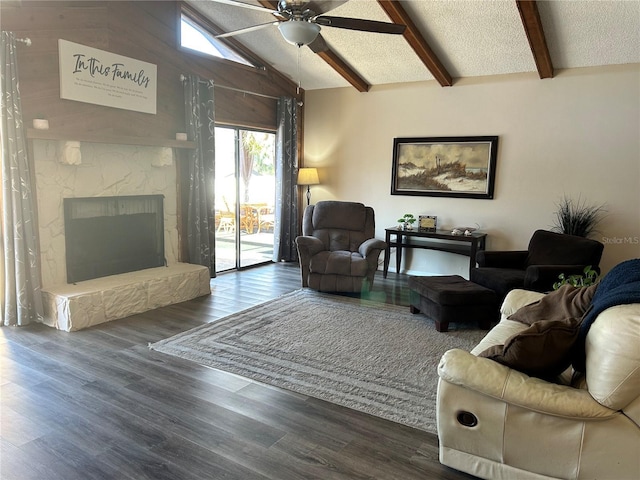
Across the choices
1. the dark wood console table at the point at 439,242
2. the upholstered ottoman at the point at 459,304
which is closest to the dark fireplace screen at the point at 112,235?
the dark wood console table at the point at 439,242

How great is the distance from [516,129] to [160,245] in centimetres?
444

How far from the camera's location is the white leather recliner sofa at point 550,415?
68.7 inches

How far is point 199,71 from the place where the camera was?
541 centimetres

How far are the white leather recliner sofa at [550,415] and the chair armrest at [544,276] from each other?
217 centimetres

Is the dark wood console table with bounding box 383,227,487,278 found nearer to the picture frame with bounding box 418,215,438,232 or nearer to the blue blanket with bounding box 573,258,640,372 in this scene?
the picture frame with bounding box 418,215,438,232

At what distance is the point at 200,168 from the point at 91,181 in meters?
1.28

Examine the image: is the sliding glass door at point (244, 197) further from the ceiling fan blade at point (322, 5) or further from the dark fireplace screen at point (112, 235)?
the ceiling fan blade at point (322, 5)

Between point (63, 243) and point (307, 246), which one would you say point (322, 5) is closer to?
point (307, 246)

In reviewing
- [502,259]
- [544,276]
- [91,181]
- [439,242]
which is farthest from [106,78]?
[544,276]

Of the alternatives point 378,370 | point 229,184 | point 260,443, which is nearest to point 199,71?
point 229,184

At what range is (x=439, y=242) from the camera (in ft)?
19.7

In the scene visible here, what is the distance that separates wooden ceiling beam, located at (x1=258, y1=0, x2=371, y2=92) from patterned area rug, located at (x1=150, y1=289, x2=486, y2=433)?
9.93ft

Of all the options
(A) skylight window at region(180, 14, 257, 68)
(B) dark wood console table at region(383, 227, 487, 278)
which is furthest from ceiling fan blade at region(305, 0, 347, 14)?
(B) dark wood console table at region(383, 227, 487, 278)

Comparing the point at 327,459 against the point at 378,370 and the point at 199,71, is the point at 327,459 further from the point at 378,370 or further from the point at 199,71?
the point at 199,71
